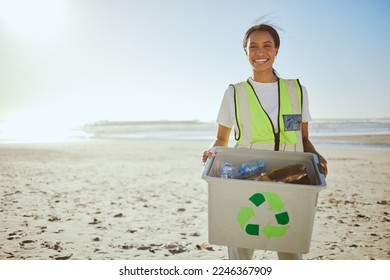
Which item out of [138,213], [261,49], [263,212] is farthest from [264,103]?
[138,213]

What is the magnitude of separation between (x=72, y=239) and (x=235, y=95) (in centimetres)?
182

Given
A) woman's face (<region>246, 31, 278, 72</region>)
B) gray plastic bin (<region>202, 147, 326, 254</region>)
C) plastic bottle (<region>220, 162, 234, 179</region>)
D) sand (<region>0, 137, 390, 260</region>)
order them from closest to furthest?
1. gray plastic bin (<region>202, 147, 326, 254</region>)
2. plastic bottle (<region>220, 162, 234, 179</region>)
3. woman's face (<region>246, 31, 278, 72</region>)
4. sand (<region>0, 137, 390, 260</region>)

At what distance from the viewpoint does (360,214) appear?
3240 mm

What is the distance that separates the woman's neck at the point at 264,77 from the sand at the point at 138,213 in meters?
1.37

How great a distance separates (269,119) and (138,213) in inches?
85.7

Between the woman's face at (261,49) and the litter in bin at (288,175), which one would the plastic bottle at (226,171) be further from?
the woman's face at (261,49)

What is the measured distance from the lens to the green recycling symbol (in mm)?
1152

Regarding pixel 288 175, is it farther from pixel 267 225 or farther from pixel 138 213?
pixel 138 213

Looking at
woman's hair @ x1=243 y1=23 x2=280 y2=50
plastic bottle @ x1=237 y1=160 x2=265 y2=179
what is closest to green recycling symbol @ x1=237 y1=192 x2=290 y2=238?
plastic bottle @ x1=237 y1=160 x2=265 y2=179

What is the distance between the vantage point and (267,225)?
1.20 metres

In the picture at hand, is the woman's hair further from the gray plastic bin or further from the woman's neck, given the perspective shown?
the gray plastic bin

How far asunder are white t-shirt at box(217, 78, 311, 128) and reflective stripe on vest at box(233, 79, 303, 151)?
0.02 m

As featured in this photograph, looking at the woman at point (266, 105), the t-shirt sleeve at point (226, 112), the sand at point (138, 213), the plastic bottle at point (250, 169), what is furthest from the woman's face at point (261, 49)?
the sand at point (138, 213)
